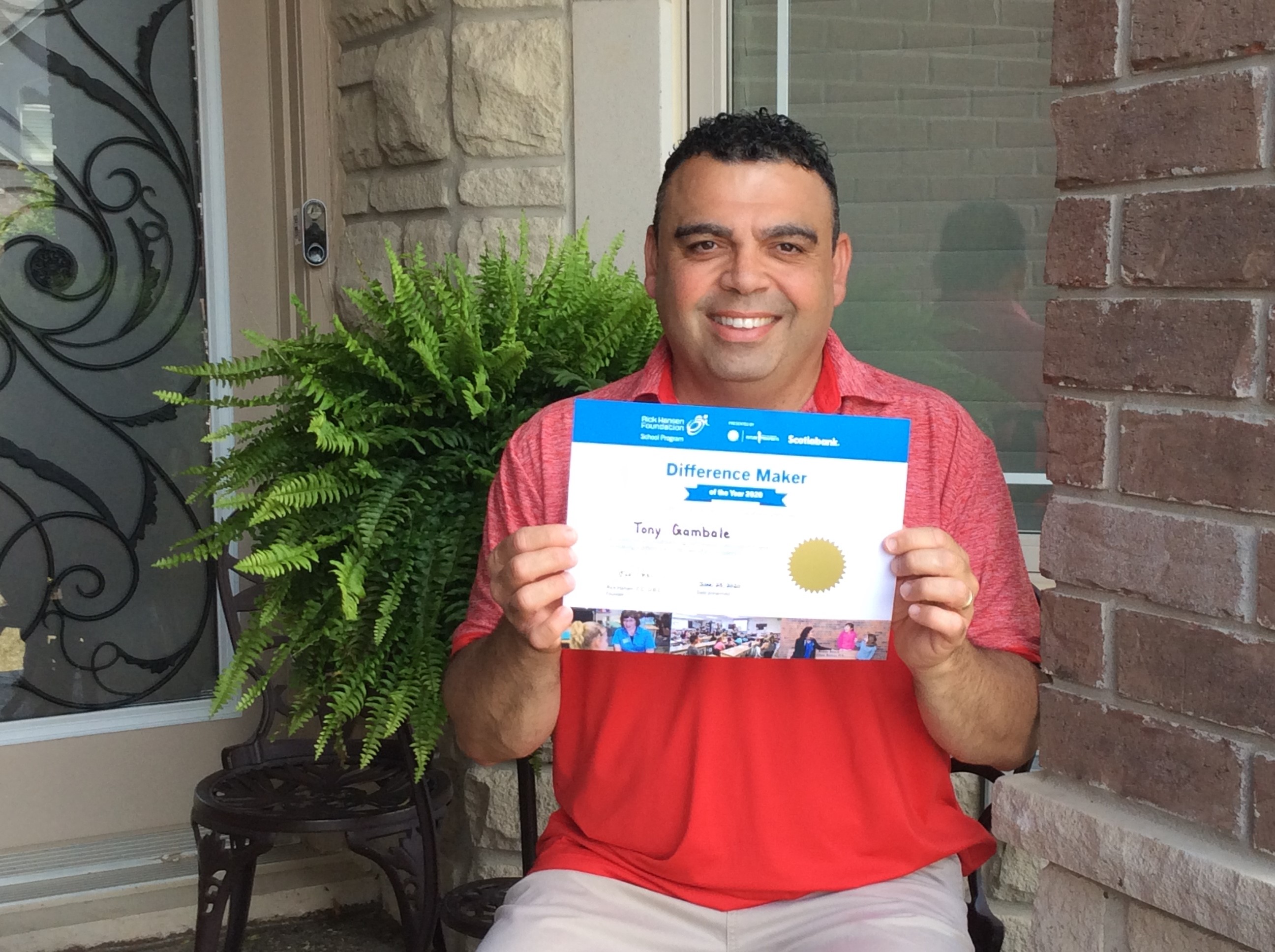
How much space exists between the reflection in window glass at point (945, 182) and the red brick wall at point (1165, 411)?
49.3 inches

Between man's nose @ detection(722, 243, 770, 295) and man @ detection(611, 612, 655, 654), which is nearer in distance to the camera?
man @ detection(611, 612, 655, 654)

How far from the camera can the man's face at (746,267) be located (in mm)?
1809

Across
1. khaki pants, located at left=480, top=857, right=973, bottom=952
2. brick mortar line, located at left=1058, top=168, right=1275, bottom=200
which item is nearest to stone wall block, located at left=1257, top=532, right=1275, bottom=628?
brick mortar line, located at left=1058, top=168, right=1275, bottom=200

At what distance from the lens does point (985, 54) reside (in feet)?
8.48

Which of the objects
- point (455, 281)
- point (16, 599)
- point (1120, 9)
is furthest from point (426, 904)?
point (1120, 9)

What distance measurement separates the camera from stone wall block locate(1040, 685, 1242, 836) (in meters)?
1.21

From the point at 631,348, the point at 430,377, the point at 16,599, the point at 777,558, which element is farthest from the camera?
the point at 16,599

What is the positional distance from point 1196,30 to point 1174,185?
139 millimetres

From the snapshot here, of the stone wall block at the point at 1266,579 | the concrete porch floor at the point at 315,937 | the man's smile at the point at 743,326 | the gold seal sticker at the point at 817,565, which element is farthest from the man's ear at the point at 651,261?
the concrete porch floor at the point at 315,937

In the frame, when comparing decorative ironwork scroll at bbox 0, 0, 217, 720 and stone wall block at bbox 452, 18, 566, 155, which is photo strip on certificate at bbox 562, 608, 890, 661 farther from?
decorative ironwork scroll at bbox 0, 0, 217, 720

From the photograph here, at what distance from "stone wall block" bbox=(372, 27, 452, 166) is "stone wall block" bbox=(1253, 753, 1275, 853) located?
7.54 ft

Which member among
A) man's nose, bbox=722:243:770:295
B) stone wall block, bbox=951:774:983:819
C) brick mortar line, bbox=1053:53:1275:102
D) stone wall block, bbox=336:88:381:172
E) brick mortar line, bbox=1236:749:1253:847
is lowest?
stone wall block, bbox=951:774:983:819

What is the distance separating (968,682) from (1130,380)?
0.49 meters

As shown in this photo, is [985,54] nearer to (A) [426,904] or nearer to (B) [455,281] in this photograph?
(B) [455,281]
